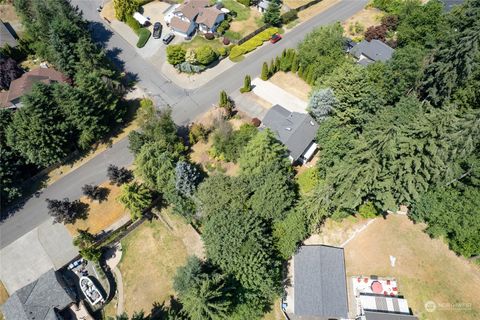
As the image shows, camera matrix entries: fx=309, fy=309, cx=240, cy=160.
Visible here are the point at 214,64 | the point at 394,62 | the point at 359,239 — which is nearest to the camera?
the point at 359,239

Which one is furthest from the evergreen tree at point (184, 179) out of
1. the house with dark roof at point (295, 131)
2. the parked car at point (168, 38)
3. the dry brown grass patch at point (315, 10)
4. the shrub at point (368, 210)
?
the dry brown grass patch at point (315, 10)

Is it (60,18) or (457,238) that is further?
(60,18)

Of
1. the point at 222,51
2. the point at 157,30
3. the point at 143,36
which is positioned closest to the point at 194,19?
the point at 157,30

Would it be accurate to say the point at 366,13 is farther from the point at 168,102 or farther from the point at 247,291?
the point at 247,291

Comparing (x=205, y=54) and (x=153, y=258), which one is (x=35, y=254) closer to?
(x=153, y=258)

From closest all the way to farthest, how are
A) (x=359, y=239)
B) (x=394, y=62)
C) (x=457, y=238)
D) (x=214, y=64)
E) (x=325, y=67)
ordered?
1. (x=457, y=238)
2. (x=359, y=239)
3. (x=394, y=62)
4. (x=325, y=67)
5. (x=214, y=64)

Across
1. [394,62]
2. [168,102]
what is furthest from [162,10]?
[394,62]

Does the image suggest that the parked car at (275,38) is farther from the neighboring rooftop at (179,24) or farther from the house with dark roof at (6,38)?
the house with dark roof at (6,38)

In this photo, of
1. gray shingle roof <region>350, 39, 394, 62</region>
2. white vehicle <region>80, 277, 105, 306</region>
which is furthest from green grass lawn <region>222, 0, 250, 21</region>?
white vehicle <region>80, 277, 105, 306</region>
